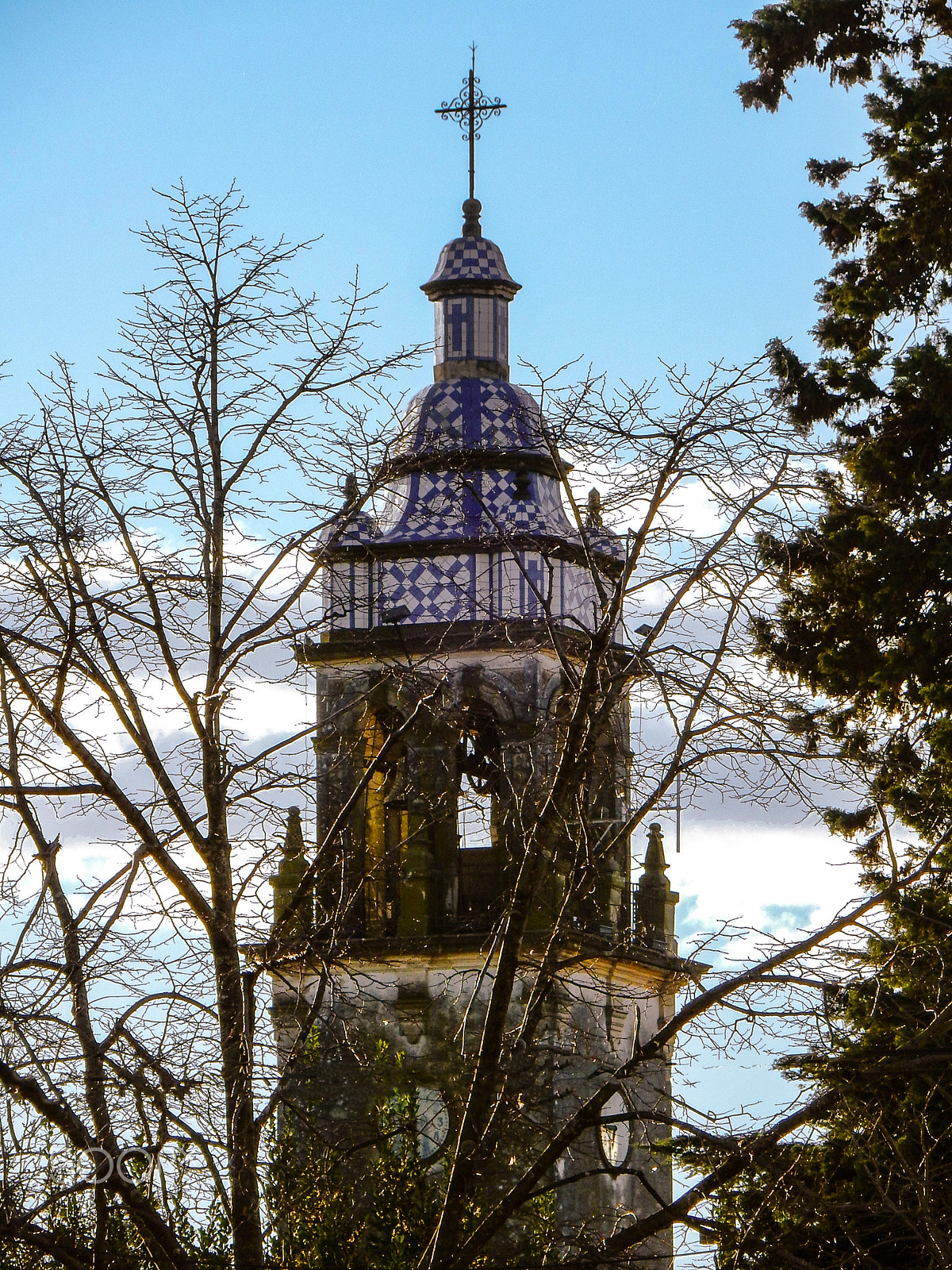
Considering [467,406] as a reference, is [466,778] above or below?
below

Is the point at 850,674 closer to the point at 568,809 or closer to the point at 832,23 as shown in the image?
the point at 832,23

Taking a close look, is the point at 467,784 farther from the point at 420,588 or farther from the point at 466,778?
the point at 420,588

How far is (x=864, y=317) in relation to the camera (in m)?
22.6

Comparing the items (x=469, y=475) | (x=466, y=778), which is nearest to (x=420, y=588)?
(x=466, y=778)

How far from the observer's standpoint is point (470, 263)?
29.7 metres

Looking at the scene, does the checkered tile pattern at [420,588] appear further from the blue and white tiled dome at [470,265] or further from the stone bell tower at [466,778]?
the blue and white tiled dome at [470,265]

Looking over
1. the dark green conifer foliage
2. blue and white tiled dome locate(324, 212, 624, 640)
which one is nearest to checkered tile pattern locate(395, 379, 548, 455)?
blue and white tiled dome locate(324, 212, 624, 640)

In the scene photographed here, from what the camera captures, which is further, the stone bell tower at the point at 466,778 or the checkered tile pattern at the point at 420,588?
the checkered tile pattern at the point at 420,588

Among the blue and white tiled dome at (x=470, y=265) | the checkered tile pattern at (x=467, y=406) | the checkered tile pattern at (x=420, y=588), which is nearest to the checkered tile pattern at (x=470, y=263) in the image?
the blue and white tiled dome at (x=470, y=265)

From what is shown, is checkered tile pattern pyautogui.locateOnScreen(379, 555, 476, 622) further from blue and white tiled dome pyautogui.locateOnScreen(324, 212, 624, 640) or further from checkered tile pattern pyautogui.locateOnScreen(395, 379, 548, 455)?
checkered tile pattern pyautogui.locateOnScreen(395, 379, 548, 455)

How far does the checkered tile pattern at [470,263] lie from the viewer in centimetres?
2961

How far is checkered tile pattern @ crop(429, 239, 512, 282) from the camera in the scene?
1166 inches

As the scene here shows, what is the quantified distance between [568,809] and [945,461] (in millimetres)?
9085

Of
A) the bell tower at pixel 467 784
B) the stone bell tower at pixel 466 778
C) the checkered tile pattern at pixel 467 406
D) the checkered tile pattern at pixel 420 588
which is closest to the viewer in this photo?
the bell tower at pixel 467 784
